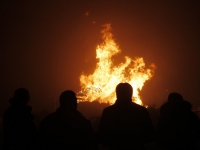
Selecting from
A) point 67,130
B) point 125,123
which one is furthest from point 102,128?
point 67,130

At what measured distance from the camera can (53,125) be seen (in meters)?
4.30

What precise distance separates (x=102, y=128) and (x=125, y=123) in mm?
464

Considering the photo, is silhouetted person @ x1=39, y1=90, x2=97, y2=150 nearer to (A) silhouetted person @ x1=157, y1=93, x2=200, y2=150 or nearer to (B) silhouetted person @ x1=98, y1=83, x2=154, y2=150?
(B) silhouetted person @ x1=98, y1=83, x2=154, y2=150

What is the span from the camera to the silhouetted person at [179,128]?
15.0ft

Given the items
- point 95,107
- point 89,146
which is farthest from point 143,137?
point 95,107

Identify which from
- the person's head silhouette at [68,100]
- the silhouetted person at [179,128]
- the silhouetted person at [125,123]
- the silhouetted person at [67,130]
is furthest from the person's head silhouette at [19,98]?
the silhouetted person at [179,128]

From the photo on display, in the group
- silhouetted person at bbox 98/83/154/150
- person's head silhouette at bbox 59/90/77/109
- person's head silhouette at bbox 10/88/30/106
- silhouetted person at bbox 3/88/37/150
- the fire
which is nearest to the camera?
silhouetted person at bbox 98/83/154/150

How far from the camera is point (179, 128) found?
4613 millimetres

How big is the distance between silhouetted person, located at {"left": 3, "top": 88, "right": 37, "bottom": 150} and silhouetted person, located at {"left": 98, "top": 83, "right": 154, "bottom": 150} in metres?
1.53

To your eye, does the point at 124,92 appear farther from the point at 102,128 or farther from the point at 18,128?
the point at 18,128

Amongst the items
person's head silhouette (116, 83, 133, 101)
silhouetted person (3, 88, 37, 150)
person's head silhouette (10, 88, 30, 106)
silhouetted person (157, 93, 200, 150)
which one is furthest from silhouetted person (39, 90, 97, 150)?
silhouetted person (157, 93, 200, 150)

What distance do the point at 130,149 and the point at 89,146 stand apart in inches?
30.3

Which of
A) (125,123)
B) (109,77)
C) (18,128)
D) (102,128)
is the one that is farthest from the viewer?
(109,77)

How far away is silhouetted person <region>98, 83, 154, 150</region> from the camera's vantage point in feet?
13.9
